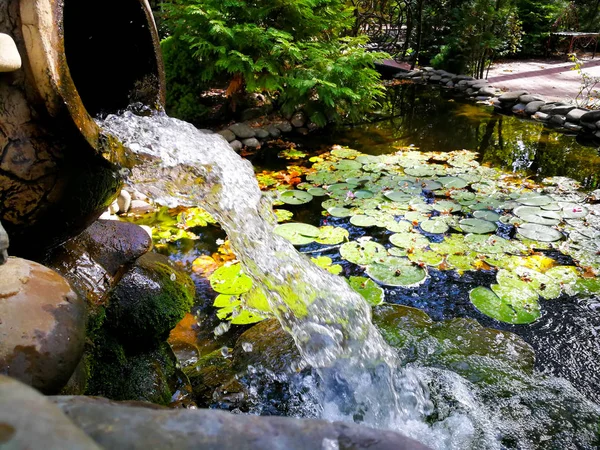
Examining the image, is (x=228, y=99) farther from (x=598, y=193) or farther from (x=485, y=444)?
(x=485, y=444)

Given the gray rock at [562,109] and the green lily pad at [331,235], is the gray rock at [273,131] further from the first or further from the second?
the gray rock at [562,109]

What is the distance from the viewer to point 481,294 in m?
2.86

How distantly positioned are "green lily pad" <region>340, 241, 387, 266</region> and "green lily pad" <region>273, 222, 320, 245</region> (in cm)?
29

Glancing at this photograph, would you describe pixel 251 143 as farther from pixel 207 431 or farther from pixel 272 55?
pixel 207 431

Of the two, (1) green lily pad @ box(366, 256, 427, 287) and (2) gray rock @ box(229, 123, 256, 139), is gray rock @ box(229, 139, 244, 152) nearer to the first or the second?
(2) gray rock @ box(229, 123, 256, 139)

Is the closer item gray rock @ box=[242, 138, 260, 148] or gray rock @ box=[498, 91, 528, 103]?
gray rock @ box=[242, 138, 260, 148]

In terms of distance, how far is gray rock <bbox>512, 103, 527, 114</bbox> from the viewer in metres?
7.23

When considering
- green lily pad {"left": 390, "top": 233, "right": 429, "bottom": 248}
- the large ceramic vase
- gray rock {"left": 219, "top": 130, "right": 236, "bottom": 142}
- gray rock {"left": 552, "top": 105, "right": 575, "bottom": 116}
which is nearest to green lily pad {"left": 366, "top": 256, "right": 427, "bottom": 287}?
green lily pad {"left": 390, "top": 233, "right": 429, "bottom": 248}

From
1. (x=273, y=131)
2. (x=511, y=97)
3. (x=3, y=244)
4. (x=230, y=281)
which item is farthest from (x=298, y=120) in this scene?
(x=3, y=244)

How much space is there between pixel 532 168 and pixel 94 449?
5.47m

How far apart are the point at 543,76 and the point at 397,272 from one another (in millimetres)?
8678

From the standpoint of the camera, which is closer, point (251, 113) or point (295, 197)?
point (295, 197)

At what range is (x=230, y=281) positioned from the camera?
9.96ft

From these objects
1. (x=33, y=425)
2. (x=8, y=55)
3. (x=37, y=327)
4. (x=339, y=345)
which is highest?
(x=8, y=55)
